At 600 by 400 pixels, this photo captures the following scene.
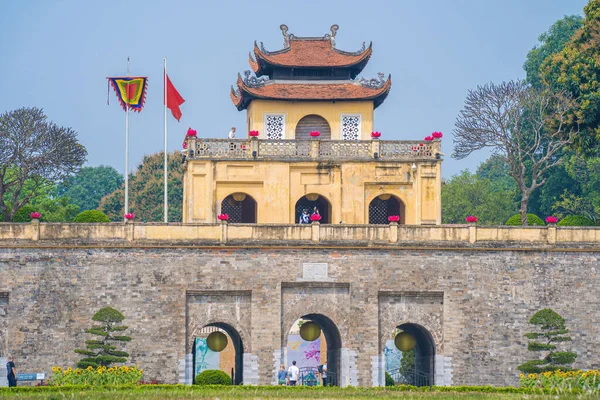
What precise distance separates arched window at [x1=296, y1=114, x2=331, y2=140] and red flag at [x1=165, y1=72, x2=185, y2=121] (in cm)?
541

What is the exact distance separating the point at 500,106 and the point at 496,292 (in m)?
17.6

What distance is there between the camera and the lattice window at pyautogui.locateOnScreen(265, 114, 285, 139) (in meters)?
56.1

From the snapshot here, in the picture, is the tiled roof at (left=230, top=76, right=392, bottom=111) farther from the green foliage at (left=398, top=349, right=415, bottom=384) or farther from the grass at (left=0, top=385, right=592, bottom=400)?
the grass at (left=0, top=385, right=592, bottom=400)

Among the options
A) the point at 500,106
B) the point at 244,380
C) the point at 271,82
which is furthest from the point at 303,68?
the point at 244,380

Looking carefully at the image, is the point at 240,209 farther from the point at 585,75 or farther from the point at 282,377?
the point at 585,75

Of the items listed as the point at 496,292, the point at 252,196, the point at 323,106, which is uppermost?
the point at 323,106

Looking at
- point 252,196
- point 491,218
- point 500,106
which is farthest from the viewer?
point 491,218

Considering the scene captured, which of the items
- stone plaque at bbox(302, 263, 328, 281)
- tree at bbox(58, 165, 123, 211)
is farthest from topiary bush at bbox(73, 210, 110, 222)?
tree at bbox(58, 165, 123, 211)

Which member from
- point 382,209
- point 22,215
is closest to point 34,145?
point 22,215

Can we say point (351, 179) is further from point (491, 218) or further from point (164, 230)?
point (491, 218)

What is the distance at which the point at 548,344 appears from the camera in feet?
150

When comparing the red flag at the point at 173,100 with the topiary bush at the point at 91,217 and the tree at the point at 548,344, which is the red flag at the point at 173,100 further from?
the tree at the point at 548,344

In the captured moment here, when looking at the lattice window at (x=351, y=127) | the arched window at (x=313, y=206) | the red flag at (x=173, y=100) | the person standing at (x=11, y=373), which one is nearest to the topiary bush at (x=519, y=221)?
the arched window at (x=313, y=206)

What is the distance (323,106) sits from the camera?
56344 mm
